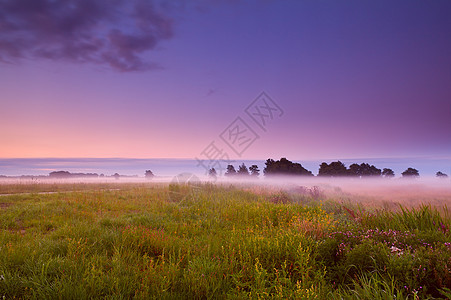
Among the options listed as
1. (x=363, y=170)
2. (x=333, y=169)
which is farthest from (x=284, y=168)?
(x=363, y=170)

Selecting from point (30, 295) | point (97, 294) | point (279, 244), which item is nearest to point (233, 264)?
point (279, 244)

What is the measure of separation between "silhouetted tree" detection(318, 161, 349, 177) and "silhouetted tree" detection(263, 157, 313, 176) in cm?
284

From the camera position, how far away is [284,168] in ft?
174

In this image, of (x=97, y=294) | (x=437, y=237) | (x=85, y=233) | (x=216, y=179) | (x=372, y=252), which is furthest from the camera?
(x=216, y=179)

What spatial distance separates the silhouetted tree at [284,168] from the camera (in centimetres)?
5108

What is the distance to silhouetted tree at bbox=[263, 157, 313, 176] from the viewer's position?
168 feet

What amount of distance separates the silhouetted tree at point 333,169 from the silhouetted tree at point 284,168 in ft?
9.31

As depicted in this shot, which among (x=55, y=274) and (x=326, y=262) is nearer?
(x=55, y=274)

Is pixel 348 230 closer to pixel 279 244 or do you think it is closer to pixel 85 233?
pixel 279 244

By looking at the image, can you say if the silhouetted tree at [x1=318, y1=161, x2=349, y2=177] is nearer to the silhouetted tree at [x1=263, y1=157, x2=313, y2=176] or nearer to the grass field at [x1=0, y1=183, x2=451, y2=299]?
the silhouetted tree at [x1=263, y1=157, x2=313, y2=176]

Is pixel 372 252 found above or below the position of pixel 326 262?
above

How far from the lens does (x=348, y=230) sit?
19.2 ft

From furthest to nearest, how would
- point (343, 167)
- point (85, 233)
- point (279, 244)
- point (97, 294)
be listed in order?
point (343, 167), point (85, 233), point (279, 244), point (97, 294)

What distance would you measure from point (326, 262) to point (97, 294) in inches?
169
